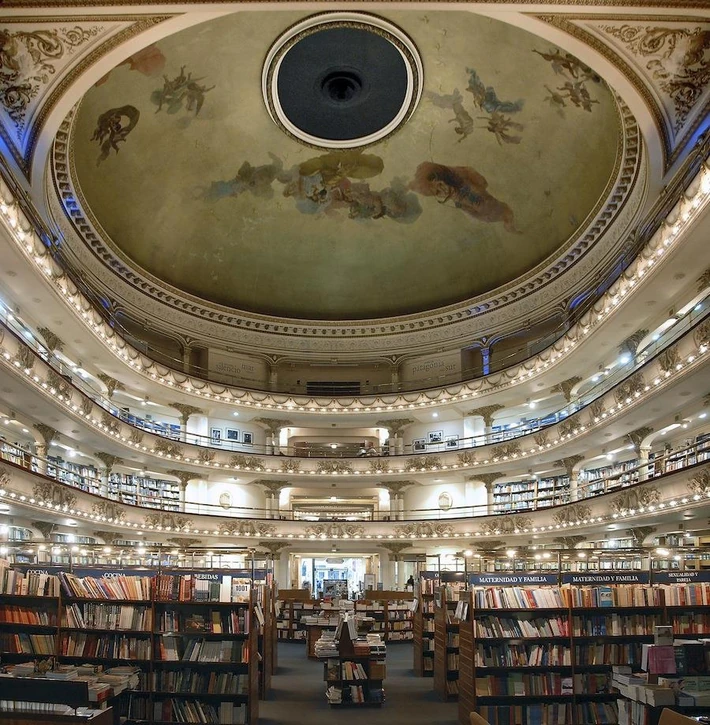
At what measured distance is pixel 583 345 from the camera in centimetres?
A: 2570

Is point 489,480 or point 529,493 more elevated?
point 489,480

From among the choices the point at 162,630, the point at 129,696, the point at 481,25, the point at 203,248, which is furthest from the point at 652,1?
the point at 203,248

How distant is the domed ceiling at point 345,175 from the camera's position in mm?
27016

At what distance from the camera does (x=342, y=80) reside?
29.8 metres

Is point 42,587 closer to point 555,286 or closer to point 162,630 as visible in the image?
point 162,630

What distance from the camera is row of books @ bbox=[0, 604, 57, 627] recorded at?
10.9m

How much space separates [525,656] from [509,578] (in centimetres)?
112

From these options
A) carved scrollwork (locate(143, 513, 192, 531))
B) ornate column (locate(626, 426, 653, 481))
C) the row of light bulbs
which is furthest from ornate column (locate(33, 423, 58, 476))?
ornate column (locate(626, 426, 653, 481))

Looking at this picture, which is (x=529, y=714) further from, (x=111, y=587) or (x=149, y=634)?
(x=111, y=587)

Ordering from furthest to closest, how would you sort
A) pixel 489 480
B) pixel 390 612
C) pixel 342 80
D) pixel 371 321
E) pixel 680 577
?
1. pixel 371 321
2. pixel 489 480
3. pixel 342 80
4. pixel 390 612
5. pixel 680 577

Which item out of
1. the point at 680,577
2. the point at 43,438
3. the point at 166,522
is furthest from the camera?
the point at 166,522

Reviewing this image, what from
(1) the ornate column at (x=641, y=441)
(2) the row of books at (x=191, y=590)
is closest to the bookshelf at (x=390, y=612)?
(1) the ornate column at (x=641, y=441)

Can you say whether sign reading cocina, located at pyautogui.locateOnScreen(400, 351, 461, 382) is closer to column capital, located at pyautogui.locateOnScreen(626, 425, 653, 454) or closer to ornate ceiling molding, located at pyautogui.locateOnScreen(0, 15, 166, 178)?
column capital, located at pyautogui.locateOnScreen(626, 425, 653, 454)

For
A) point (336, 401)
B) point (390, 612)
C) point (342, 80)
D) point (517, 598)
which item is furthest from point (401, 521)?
point (517, 598)
